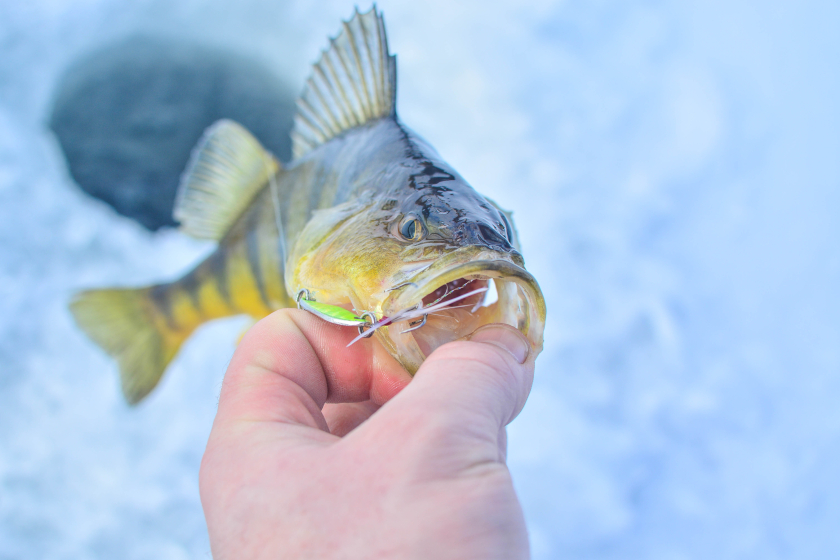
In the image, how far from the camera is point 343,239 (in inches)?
40.2

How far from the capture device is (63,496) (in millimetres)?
2545

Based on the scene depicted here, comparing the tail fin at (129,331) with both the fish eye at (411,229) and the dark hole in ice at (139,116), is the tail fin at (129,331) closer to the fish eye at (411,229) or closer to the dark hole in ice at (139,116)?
the dark hole in ice at (139,116)

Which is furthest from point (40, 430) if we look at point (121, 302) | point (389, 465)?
point (389, 465)

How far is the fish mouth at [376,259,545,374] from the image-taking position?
718mm

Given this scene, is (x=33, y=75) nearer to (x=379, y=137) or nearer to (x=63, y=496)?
(x=63, y=496)

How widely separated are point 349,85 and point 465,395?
1.19 metres

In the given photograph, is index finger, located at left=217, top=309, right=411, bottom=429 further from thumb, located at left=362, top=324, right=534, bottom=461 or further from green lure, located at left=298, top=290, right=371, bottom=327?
thumb, located at left=362, top=324, right=534, bottom=461

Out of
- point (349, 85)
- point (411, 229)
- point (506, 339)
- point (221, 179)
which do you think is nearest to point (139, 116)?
point (221, 179)

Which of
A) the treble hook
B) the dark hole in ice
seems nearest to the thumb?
the treble hook

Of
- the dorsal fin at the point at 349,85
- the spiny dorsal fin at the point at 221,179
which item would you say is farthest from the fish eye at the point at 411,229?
the spiny dorsal fin at the point at 221,179

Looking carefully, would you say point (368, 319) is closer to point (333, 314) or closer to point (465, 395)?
point (333, 314)

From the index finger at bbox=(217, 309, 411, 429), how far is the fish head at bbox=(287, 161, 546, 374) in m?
0.07

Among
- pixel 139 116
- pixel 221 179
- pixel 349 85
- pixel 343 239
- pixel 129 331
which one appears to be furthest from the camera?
pixel 139 116

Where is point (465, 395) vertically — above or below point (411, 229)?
below
